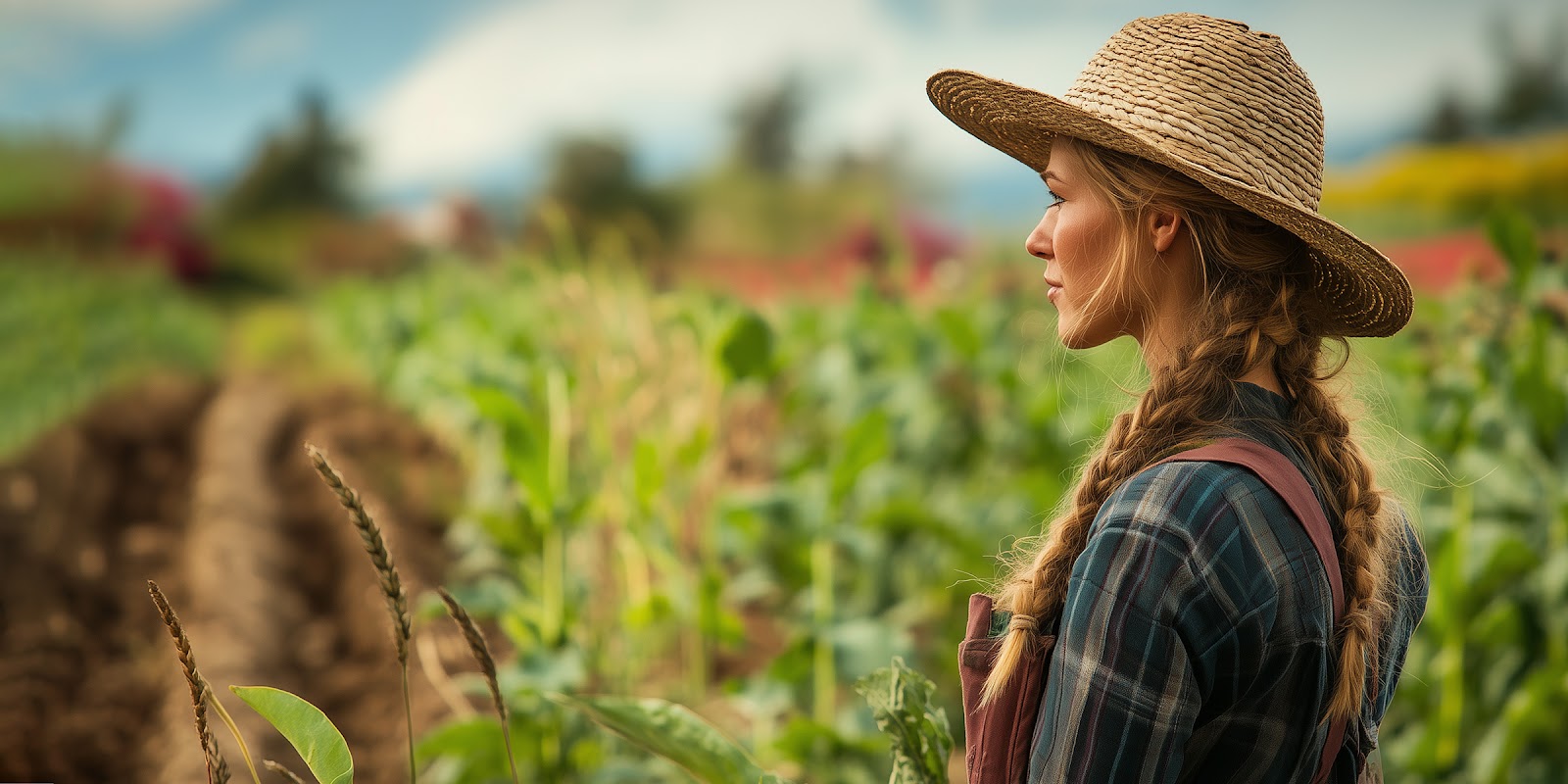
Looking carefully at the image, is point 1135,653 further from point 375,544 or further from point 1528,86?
point 1528,86

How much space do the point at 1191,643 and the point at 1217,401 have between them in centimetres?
Result: 19

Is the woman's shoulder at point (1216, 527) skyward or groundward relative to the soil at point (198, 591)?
skyward

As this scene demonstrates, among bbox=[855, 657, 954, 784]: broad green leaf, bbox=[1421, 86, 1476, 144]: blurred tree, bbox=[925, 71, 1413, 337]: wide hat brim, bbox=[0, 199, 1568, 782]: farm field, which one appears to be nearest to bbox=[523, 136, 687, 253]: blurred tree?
bbox=[0, 199, 1568, 782]: farm field

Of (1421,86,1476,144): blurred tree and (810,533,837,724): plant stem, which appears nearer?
(810,533,837,724): plant stem

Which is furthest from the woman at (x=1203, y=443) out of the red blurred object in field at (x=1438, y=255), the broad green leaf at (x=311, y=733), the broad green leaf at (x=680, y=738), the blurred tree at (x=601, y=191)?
the blurred tree at (x=601, y=191)

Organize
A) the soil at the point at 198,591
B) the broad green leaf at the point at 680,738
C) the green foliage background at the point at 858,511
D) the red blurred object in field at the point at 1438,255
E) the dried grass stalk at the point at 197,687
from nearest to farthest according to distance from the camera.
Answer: the dried grass stalk at the point at 197,687 → the broad green leaf at the point at 680,738 → the green foliage background at the point at 858,511 → the soil at the point at 198,591 → the red blurred object in field at the point at 1438,255

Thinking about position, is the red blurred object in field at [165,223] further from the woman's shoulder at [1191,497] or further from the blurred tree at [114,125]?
the woman's shoulder at [1191,497]

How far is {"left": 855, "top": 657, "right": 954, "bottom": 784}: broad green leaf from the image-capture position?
3.08 feet

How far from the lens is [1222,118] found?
0.81 meters

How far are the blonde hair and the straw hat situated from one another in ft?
0.10

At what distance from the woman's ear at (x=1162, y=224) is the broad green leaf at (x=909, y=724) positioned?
389 mm

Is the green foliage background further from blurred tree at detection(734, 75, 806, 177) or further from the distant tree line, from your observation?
blurred tree at detection(734, 75, 806, 177)

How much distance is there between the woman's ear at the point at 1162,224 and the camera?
2.71ft

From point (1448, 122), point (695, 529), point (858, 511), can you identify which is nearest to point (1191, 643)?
point (858, 511)
